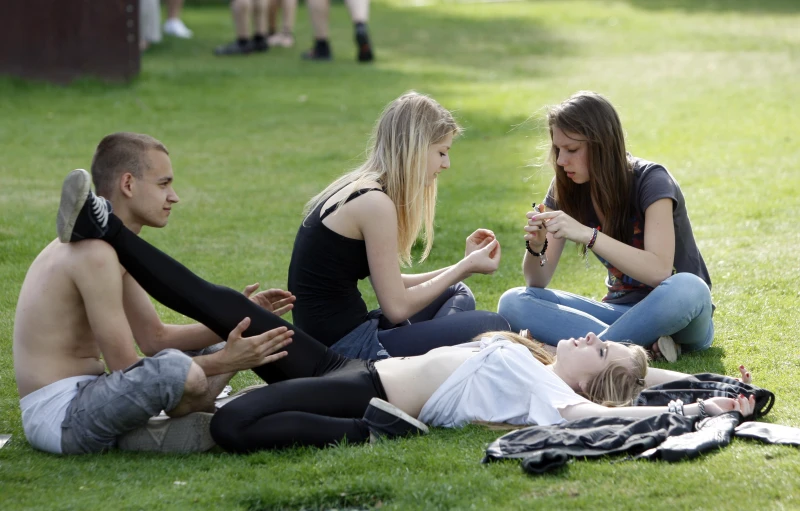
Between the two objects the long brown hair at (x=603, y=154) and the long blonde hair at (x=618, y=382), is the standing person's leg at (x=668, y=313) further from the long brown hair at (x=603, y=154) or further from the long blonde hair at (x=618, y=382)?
the long blonde hair at (x=618, y=382)

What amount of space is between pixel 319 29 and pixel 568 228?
10128 millimetres

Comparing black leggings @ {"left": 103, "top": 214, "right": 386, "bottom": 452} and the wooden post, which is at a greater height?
the wooden post

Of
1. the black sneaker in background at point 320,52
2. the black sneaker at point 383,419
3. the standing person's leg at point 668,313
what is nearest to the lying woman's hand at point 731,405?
the standing person's leg at point 668,313

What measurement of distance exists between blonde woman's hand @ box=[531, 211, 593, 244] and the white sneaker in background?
40.2ft

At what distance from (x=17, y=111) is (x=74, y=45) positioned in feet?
3.90

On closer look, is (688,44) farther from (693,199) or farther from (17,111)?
(17,111)

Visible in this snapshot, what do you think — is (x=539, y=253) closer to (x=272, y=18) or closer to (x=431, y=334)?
(x=431, y=334)

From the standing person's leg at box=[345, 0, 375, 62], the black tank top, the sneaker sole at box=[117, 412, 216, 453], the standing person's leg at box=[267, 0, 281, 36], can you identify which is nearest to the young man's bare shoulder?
the sneaker sole at box=[117, 412, 216, 453]

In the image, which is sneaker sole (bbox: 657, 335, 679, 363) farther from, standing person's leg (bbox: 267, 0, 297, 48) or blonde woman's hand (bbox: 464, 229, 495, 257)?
standing person's leg (bbox: 267, 0, 297, 48)

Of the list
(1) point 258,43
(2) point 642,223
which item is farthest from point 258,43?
(2) point 642,223

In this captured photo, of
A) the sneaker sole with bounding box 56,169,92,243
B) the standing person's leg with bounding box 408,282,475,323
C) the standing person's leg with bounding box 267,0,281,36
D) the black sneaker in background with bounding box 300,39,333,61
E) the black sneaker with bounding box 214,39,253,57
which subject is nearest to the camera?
the sneaker sole with bounding box 56,169,92,243

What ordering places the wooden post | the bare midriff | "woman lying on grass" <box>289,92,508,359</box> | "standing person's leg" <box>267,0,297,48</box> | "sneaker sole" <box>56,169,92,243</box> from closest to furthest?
"sneaker sole" <box>56,169,92,243</box>
the bare midriff
"woman lying on grass" <box>289,92,508,359</box>
the wooden post
"standing person's leg" <box>267,0,297,48</box>

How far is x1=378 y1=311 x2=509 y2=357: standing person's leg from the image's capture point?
4602 millimetres

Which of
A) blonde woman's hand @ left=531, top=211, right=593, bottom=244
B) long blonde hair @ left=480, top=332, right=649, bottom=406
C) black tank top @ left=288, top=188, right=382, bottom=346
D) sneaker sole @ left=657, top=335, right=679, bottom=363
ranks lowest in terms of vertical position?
sneaker sole @ left=657, top=335, right=679, bottom=363
